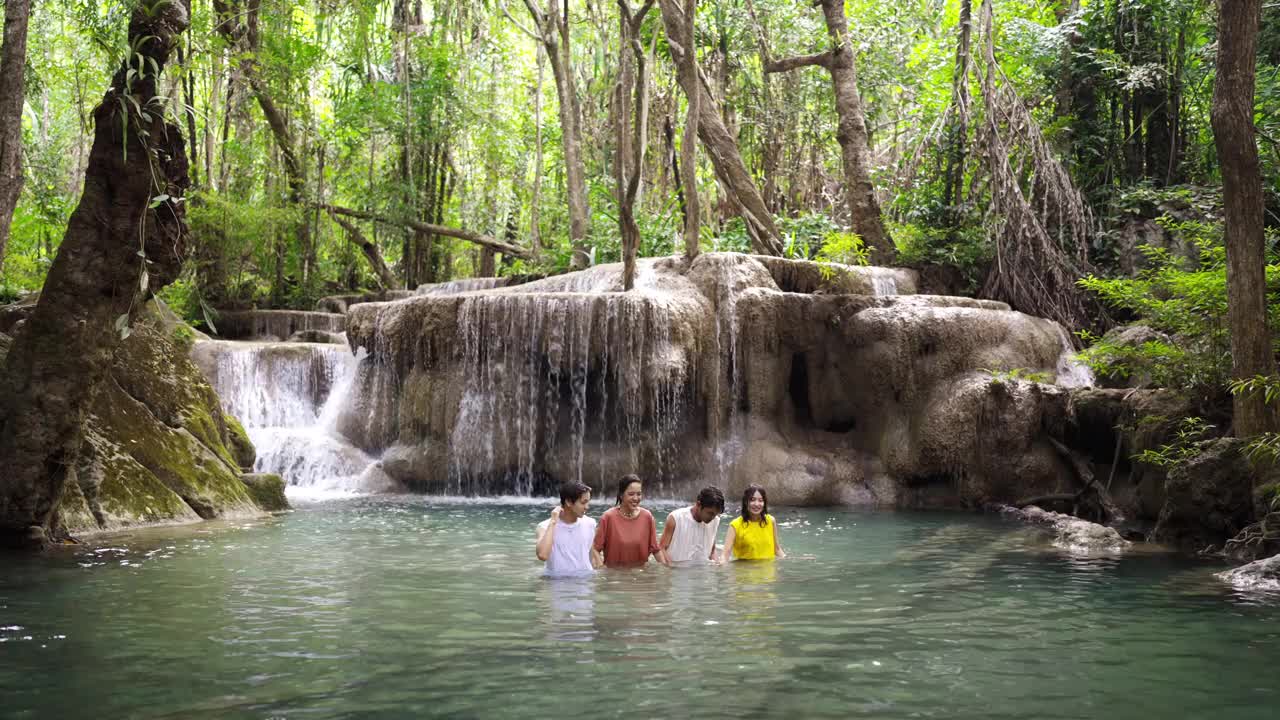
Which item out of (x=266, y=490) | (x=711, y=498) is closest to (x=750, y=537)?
(x=711, y=498)

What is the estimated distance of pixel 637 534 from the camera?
8.34 meters

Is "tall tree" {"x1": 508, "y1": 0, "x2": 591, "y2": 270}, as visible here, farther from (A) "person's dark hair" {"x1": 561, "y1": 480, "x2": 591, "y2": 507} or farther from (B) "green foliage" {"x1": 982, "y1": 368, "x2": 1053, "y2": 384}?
(A) "person's dark hair" {"x1": 561, "y1": 480, "x2": 591, "y2": 507}

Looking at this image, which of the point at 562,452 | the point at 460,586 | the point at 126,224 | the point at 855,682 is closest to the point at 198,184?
the point at 562,452

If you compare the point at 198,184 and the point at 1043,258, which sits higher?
the point at 198,184

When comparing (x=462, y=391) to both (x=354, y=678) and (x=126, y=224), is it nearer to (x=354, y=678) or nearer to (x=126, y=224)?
(x=126, y=224)

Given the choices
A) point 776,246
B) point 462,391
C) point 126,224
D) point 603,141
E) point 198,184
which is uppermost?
point 603,141

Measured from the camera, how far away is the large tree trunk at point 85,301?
8.35 metres

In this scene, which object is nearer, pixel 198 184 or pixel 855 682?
pixel 855 682

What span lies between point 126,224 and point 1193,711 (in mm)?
7766

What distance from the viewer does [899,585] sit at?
7.83 meters

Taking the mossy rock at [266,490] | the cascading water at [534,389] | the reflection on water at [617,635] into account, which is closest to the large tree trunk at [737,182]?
the cascading water at [534,389]

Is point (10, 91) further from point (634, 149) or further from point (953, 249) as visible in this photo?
point (953, 249)

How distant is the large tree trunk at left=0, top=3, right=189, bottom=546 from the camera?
835 centimetres

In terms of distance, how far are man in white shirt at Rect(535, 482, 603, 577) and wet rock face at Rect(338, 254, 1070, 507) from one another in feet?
25.1
